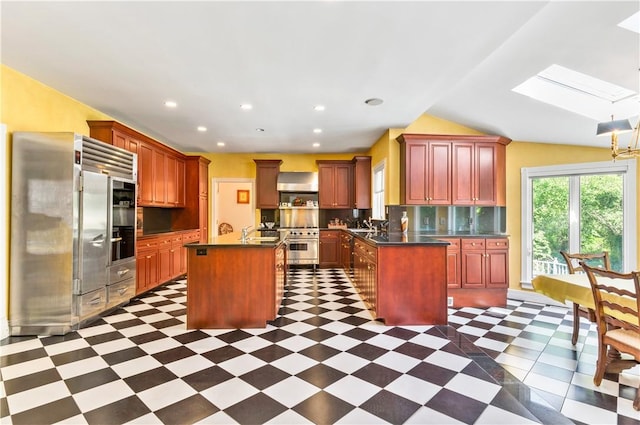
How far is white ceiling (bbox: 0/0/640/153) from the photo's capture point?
2.11 metres

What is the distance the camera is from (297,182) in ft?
22.0

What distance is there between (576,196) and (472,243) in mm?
1573

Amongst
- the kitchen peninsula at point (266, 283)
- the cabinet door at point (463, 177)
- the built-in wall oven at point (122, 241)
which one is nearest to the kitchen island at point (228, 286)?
the kitchen peninsula at point (266, 283)

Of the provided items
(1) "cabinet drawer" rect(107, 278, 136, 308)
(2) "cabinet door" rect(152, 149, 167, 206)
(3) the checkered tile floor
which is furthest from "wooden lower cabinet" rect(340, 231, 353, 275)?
(1) "cabinet drawer" rect(107, 278, 136, 308)

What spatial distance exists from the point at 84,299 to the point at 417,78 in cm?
415

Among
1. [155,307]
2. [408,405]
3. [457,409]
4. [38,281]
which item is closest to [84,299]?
[38,281]

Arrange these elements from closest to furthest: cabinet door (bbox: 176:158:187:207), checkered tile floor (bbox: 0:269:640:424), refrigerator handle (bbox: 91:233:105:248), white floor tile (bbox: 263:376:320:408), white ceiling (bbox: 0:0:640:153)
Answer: checkered tile floor (bbox: 0:269:640:424) < white floor tile (bbox: 263:376:320:408) < white ceiling (bbox: 0:0:640:153) < refrigerator handle (bbox: 91:233:105:248) < cabinet door (bbox: 176:158:187:207)

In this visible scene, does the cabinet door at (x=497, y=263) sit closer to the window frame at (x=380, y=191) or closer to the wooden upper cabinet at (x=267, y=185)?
the window frame at (x=380, y=191)

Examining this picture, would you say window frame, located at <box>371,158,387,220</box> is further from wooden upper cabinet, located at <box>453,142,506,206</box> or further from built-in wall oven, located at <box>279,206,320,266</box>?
built-in wall oven, located at <box>279,206,320,266</box>

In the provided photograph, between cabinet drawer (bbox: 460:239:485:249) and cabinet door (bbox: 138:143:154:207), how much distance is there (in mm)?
4840

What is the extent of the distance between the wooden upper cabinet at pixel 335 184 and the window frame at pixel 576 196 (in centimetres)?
332

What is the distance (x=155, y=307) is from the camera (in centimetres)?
393

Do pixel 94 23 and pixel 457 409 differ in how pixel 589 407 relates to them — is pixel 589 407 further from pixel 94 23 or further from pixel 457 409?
pixel 94 23

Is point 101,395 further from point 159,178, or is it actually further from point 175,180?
point 175,180
